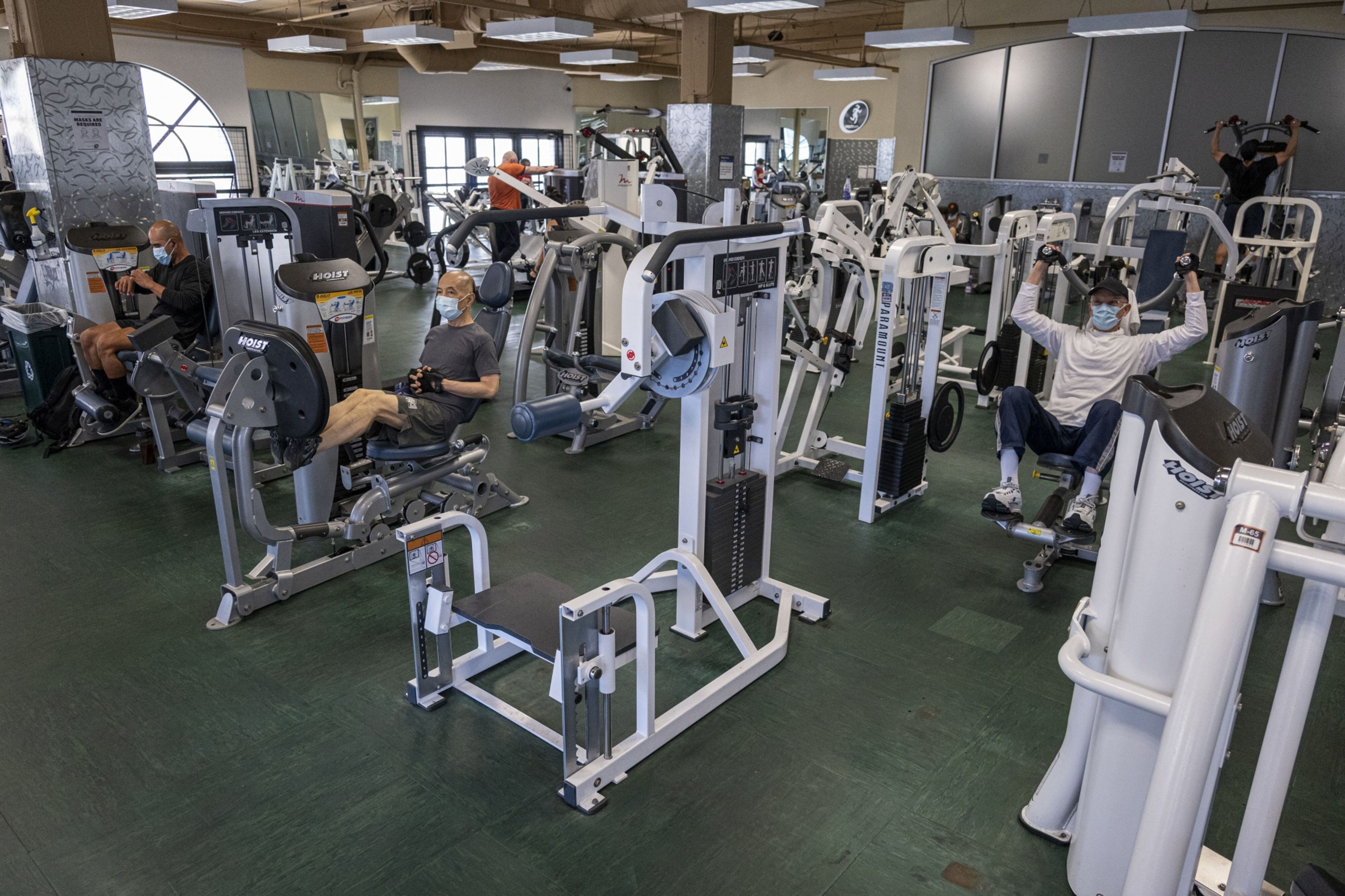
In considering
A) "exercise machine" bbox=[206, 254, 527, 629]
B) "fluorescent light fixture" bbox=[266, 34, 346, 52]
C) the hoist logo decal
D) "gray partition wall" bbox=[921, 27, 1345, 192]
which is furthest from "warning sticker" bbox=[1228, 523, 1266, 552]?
"gray partition wall" bbox=[921, 27, 1345, 192]

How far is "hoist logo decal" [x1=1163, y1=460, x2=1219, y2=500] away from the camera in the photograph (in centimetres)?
163

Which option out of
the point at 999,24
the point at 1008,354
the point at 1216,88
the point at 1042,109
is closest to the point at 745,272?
the point at 1008,354

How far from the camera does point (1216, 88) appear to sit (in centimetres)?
1142

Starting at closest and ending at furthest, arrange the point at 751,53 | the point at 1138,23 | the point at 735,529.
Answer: the point at 735,529 < the point at 1138,23 < the point at 751,53

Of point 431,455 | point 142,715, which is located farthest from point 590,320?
point 142,715

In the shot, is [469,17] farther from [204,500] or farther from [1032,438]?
[1032,438]

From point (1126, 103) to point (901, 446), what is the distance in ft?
32.3

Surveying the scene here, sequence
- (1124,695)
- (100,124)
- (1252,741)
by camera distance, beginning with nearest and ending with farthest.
Result: (1124,695) < (1252,741) < (100,124)

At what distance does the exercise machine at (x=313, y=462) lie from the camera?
11.6ft

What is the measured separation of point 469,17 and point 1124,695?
13095 mm

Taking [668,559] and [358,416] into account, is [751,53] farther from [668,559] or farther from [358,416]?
[668,559]

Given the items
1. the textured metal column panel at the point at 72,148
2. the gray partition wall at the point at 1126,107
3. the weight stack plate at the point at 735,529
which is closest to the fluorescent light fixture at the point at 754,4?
the textured metal column panel at the point at 72,148

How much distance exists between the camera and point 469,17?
12539mm

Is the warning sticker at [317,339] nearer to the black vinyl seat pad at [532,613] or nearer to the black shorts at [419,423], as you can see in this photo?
the black shorts at [419,423]
